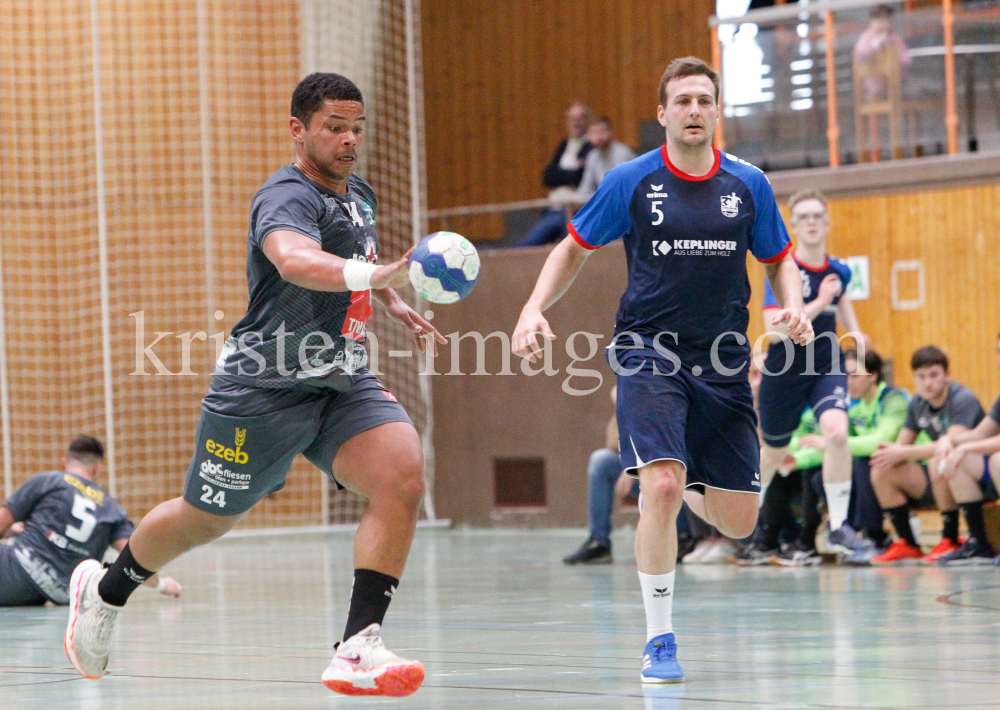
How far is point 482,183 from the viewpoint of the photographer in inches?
734

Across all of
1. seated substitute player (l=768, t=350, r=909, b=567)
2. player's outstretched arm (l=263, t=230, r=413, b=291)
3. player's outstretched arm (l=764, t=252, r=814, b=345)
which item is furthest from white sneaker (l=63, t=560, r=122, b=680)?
seated substitute player (l=768, t=350, r=909, b=567)

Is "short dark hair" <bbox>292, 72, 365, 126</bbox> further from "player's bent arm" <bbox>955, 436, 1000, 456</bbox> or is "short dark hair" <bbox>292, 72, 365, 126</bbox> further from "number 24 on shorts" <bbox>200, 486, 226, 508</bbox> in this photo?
"player's bent arm" <bbox>955, 436, 1000, 456</bbox>

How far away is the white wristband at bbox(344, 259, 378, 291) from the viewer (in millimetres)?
3883

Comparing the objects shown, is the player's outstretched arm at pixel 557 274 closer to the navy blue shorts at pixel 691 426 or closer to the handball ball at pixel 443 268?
the navy blue shorts at pixel 691 426

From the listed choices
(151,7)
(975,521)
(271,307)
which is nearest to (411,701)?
(271,307)

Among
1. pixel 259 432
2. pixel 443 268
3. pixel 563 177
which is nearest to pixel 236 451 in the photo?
pixel 259 432

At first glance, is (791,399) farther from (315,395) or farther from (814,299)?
(315,395)

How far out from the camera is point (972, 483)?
952 centimetres

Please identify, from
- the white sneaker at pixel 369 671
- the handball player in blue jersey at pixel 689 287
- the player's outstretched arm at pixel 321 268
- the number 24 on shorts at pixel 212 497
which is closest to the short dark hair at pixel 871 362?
the handball player in blue jersey at pixel 689 287

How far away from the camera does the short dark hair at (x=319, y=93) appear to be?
4.50 meters

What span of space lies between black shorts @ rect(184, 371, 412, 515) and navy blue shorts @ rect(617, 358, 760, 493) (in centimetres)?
94

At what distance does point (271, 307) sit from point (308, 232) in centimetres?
42

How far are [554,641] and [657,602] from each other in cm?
125

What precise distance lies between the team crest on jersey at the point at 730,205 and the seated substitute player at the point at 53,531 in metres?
4.34
